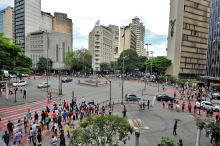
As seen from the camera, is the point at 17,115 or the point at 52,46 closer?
the point at 17,115

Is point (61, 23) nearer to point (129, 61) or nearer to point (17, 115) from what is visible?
point (129, 61)

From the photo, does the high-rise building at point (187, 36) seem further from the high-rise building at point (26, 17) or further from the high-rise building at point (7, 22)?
the high-rise building at point (7, 22)

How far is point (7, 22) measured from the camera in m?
94.7

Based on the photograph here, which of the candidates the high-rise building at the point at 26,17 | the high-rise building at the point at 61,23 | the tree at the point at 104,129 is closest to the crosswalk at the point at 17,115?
the tree at the point at 104,129

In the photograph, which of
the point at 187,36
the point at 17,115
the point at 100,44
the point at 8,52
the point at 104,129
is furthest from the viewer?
the point at 100,44

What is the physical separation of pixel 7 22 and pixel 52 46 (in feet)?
157

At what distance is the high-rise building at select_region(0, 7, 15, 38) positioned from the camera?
92438mm

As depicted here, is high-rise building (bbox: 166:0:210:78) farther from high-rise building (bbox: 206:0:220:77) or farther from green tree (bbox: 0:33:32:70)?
green tree (bbox: 0:33:32:70)

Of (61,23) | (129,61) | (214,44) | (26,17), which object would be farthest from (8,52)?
(61,23)

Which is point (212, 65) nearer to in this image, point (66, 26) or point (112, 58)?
point (112, 58)

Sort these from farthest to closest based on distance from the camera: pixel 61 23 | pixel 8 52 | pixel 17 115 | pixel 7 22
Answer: pixel 61 23 → pixel 7 22 → pixel 8 52 → pixel 17 115

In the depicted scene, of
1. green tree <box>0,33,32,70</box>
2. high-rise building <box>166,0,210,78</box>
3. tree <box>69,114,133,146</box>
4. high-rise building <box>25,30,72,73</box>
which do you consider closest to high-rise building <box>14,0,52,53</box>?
high-rise building <box>25,30,72,73</box>

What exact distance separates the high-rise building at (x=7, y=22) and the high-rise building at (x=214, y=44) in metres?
117

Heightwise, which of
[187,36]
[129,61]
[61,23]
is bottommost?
[129,61]
